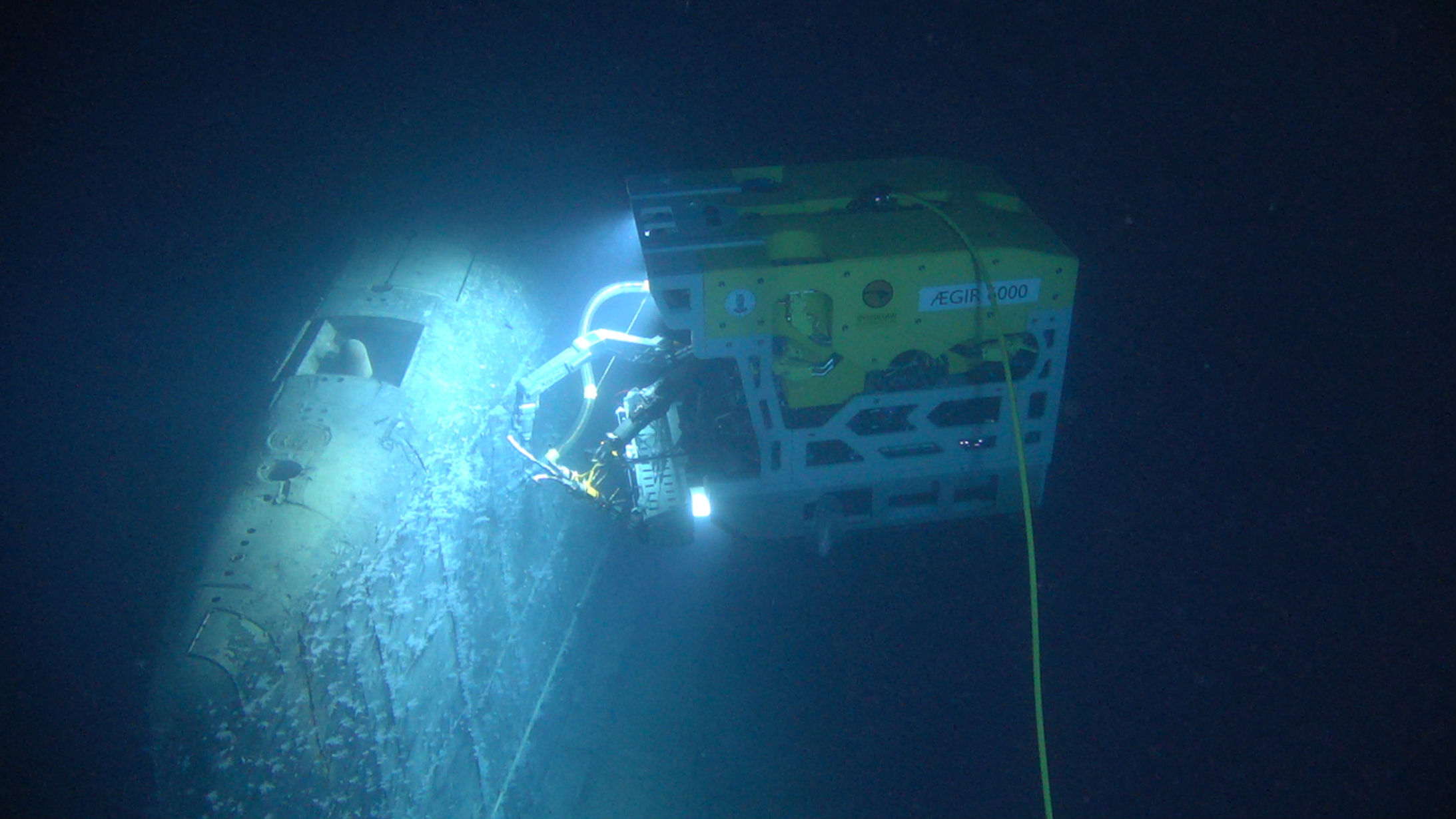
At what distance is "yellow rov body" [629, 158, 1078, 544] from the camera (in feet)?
9.40

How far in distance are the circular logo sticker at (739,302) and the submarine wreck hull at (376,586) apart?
759 millimetres

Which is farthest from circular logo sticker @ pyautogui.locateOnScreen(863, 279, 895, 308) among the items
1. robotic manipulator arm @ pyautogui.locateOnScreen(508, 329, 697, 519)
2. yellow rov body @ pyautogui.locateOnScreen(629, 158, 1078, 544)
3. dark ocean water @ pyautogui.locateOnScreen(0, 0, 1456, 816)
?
dark ocean water @ pyautogui.locateOnScreen(0, 0, 1456, 816)

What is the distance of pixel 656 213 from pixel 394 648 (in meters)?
1.91

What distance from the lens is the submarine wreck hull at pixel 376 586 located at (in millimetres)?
1558

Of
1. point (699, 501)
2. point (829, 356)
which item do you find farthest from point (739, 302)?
point (699, 501)

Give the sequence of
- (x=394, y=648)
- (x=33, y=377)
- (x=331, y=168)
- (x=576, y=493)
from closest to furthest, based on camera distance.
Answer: (x=394, y=648), (x=33, y=377), (x=576, y=493), (x=331, y=168)

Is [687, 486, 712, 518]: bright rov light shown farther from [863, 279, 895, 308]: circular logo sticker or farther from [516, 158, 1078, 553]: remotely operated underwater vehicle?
[863, 279, 895, 308]: circular logo sticker

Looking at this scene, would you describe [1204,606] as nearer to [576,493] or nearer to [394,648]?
[576,493]

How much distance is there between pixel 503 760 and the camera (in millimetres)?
2270

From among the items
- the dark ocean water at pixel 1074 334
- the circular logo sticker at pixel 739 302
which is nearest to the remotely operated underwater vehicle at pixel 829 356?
the circular logo sticker at pixel 739 302

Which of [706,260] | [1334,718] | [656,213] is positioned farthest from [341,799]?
[1334,718]

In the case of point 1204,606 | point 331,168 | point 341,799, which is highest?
point 331,168

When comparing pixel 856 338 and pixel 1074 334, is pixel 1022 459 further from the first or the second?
pixel 1074 334

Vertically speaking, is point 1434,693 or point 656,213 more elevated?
point 656,213
